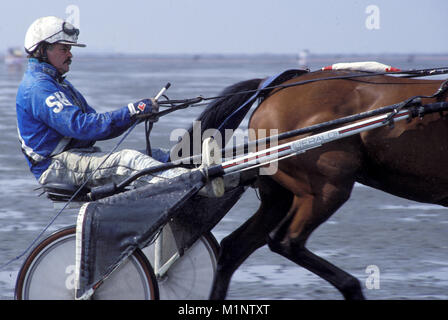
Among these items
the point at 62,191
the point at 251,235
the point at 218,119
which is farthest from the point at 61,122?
the point at 251,235

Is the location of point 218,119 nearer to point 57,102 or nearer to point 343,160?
point 343,160

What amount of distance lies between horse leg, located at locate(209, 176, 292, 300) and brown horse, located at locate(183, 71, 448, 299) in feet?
0.04

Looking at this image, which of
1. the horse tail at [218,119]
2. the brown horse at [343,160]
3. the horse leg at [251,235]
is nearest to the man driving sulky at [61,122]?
the horse tail at [218,119]

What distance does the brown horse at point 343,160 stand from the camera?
4641 mm

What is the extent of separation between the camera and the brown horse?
464 centimetres

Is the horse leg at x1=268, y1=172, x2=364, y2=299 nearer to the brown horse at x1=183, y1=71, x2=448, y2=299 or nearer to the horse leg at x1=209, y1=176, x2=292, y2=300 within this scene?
the brown horse at x1=183, y1=71, x2=448, y2=299

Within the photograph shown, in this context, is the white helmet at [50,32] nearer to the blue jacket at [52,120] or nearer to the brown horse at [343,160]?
the blue jacket at [52,120]

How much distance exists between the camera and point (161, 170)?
15.4 feet

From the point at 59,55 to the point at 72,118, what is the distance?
52 centimetres

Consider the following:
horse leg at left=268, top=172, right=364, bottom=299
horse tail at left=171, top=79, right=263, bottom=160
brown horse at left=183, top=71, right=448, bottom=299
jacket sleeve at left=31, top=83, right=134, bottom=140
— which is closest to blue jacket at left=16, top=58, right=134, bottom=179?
jacket sleeve at left=31, top=83, right=134, bottom=140

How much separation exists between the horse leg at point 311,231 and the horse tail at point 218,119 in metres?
0.65

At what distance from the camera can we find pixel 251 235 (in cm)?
501

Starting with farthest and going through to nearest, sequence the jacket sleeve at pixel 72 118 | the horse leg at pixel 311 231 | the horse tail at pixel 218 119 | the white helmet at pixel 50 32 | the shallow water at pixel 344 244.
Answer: the shallow water at pixel 344 244, the horse tail at pixel 218 119, the white helmet at pixel 50 32, the horse leg at pixel 311 231, the jacket sleeve at pixel 72 118
